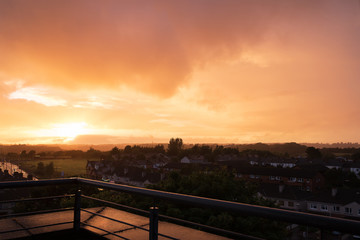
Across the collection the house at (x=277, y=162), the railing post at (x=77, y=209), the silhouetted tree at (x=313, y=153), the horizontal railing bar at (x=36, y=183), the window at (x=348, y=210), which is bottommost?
the window at (x=348, y=210)

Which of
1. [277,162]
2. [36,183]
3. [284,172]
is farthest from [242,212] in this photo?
[277,162]

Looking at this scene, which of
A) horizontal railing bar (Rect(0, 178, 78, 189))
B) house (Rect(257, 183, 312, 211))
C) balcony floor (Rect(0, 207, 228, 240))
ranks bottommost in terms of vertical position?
house (Rect(257, 183, 312, 211))

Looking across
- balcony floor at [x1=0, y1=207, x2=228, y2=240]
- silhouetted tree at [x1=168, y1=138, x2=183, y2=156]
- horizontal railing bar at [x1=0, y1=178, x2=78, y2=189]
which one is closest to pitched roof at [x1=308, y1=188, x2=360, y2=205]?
balcony floor at [x1=0, y1=207, x2=228, y2=240]

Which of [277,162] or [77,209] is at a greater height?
[77,209]

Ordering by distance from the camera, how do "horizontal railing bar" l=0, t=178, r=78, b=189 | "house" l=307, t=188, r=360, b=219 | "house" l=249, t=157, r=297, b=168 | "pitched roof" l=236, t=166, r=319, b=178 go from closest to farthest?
"horizontal railing bar" l=0, t=178, r=78, b=189 < "house" l=307, t=188, r=360, b=219 < "pitched roof" l=236, t=166, r=319, b=178 < "house" l=249, t=157, r=297, b=168

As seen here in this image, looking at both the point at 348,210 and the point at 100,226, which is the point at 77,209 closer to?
the point at 100,226

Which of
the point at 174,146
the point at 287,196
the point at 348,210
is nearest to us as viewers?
the point at 348,210

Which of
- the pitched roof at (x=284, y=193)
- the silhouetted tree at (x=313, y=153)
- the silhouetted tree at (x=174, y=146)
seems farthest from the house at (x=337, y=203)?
the silhouetted tree at (x=174, y=146)

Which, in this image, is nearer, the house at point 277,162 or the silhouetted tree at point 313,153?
the house at point 277,162

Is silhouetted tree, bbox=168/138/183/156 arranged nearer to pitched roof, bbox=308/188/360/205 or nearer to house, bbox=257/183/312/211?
house, bbox=257/183/312/211

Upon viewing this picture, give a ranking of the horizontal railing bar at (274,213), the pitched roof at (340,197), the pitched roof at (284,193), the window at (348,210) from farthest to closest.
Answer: the pitched roof at (284,193), the pitched roof at (340,197), the window at (348,210), the horizontal railing bar at (274,213)

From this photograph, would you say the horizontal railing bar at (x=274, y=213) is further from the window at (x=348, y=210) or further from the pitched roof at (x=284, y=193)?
the window at (x=348, y=210)

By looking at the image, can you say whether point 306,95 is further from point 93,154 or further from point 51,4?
point 93,154

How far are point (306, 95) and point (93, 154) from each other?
103760mm
